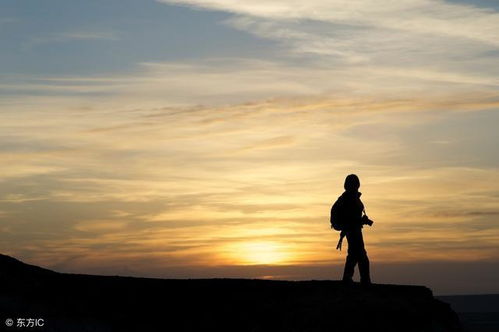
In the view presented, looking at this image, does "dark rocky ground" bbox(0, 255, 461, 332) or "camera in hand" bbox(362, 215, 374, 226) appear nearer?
"dark rocky ground" bbox(0, 255, 461, 332)

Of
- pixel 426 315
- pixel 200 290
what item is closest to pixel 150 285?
pixel 200 290

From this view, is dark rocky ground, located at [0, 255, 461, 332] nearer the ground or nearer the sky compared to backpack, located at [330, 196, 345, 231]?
nearer the ground

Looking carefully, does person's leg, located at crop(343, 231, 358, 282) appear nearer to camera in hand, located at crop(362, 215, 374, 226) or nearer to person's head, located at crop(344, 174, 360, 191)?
camera in hand, located at crop(362, 215, 374, 226)

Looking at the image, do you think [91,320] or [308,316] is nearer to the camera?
[91,320]

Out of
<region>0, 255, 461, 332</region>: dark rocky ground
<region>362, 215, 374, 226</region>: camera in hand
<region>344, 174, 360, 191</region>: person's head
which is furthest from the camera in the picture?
<region>362, 215, 374, 226</region>: camera in hand

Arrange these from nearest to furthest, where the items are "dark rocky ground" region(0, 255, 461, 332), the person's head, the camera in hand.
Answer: "dark rocky ground" region(0, 255, 461, 332) → the person's head → the camera in hand

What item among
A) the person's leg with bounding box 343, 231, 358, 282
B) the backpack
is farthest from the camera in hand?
the backpack

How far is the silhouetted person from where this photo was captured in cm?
1931

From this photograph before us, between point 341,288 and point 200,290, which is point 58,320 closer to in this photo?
point 200,290

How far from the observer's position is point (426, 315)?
18422mm

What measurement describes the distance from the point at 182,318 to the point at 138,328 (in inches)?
37.0

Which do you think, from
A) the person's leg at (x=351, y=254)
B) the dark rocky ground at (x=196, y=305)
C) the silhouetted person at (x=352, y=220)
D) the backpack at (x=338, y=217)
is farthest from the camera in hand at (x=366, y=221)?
the dark rocky ground at (x=196, y=305)

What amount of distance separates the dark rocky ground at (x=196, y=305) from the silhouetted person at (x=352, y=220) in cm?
90

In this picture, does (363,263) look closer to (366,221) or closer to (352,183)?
(366,221)
